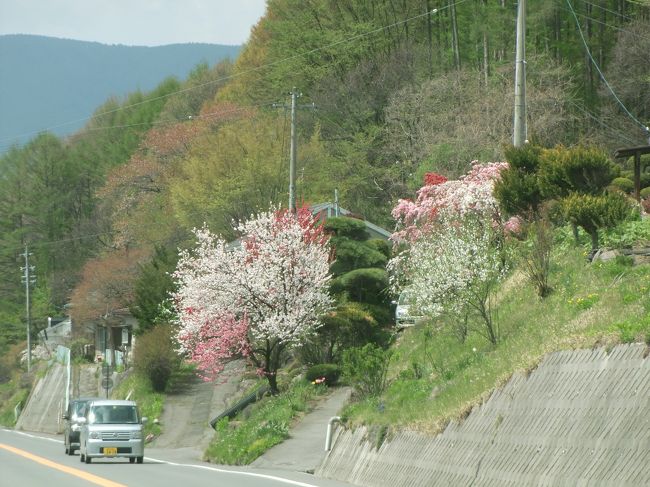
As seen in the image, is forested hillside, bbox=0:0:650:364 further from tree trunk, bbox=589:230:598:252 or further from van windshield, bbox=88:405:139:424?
van windshield, bbox=88:405:139:424

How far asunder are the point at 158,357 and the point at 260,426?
23.3 metres

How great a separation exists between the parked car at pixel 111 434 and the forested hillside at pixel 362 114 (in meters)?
20.7

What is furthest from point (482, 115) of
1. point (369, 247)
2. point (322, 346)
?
point (322, 346)

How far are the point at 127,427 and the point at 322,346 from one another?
415 inches

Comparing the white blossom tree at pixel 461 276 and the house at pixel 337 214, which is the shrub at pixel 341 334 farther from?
the house at pixel 337 214

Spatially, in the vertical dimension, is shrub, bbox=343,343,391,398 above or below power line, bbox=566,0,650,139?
below

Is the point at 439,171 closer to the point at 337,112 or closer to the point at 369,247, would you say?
the point at 369,247

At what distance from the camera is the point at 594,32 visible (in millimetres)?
63875

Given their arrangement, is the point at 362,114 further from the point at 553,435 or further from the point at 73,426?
the point at 553,435

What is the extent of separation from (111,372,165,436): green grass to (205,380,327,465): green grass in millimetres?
12272

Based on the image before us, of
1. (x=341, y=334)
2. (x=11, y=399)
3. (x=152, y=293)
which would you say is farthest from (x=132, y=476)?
(x=11, y=399)

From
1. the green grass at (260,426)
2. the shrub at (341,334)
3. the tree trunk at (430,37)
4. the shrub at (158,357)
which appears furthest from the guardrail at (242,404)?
the tree trunk at (430,37)

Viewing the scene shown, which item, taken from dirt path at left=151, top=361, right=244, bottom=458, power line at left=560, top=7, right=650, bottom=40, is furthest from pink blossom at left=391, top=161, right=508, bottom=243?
power line at left=560, top=7, right=650, bottom=40

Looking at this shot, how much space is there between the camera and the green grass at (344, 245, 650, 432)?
19.2 metres
